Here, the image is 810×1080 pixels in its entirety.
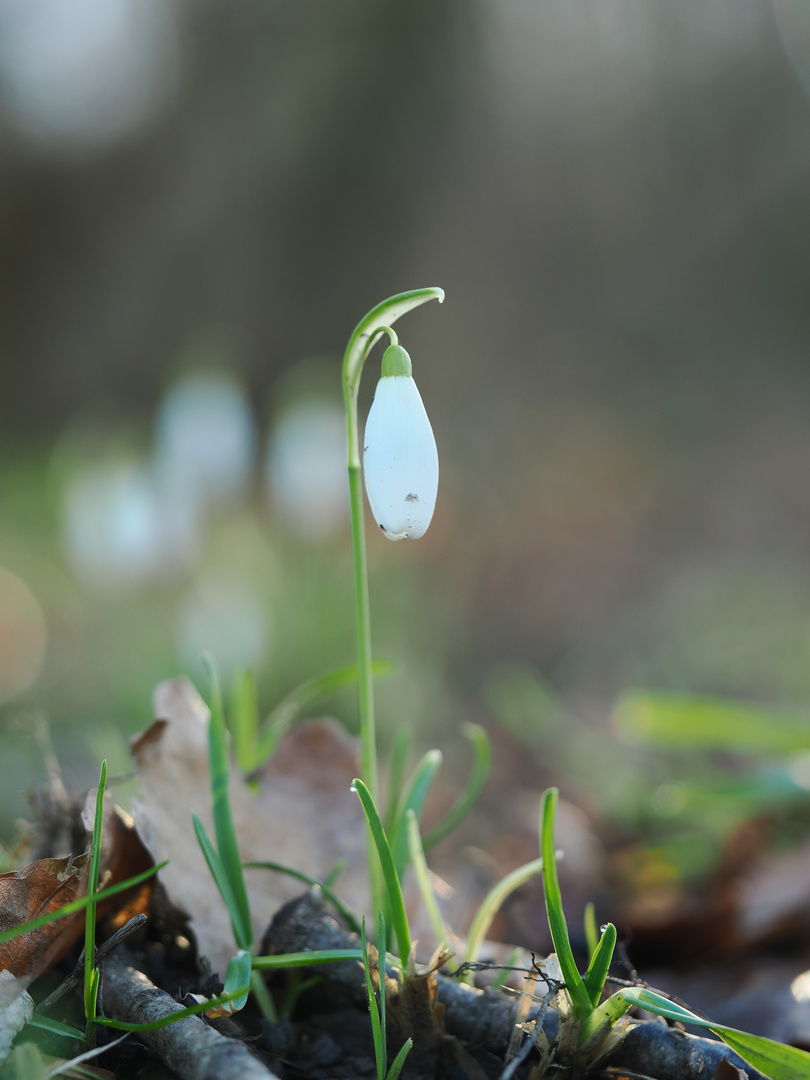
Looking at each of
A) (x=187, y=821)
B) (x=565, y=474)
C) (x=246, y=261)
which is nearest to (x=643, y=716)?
(x=187, y=821)

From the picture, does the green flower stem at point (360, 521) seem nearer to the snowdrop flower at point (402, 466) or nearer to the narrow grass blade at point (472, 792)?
the snowdrop flower at point (402, 466)

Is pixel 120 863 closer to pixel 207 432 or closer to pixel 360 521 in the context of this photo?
pixel 360 521

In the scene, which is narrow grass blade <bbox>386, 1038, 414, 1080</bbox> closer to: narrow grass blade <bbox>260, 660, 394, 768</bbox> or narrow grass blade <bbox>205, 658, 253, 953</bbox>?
narrow grass blade <bbox>205, 658, 253, 953</bbox>

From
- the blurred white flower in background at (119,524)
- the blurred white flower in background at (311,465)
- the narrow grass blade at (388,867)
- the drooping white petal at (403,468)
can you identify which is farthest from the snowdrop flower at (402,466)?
the blurred white flower in background at (311,465)

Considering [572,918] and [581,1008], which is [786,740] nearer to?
[572,918]

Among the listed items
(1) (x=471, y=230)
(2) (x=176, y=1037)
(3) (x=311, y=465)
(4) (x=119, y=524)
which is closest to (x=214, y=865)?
(2) (x=176, y=1037)
